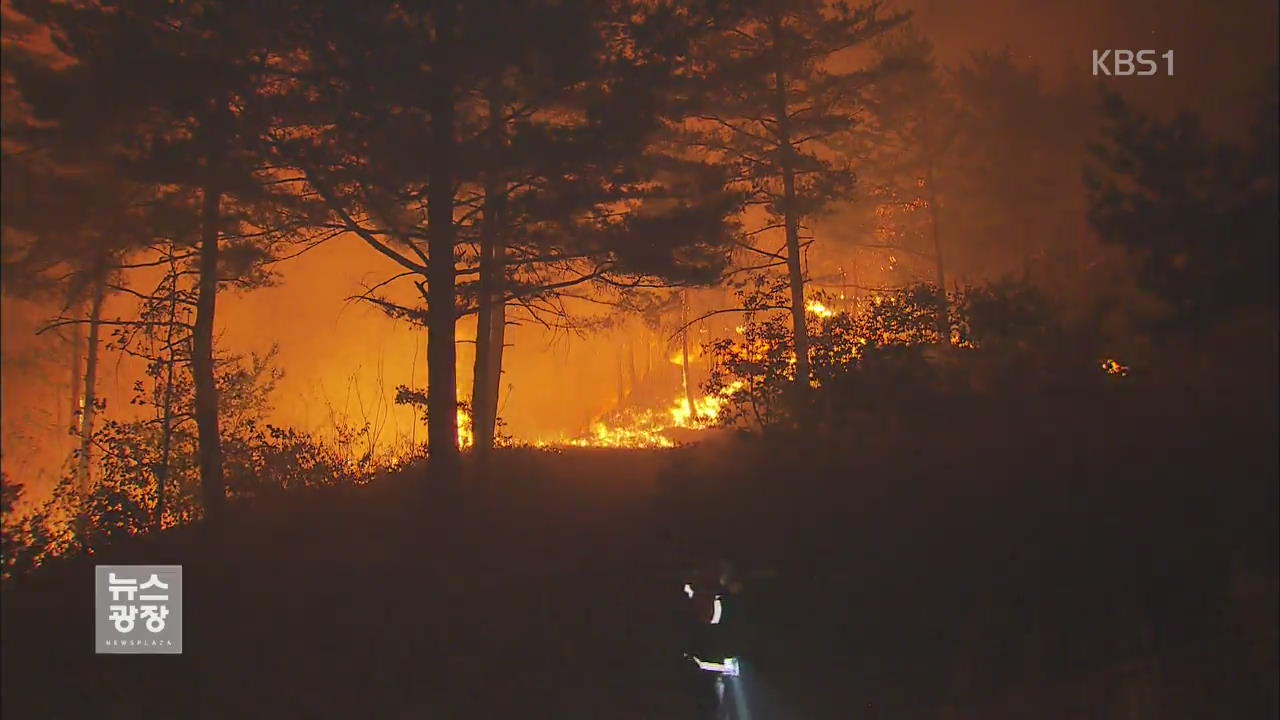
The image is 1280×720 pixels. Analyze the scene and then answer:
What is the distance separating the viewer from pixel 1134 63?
29.2 feet

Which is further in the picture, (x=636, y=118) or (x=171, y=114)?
(x=636, y=118)

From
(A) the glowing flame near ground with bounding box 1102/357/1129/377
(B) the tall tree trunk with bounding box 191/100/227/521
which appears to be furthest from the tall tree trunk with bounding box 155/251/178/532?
(A) the glowing flame near ground with bounding box 1102/357/1129/377

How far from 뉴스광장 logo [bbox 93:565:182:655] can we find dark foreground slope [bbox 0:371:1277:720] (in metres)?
→ 0.12

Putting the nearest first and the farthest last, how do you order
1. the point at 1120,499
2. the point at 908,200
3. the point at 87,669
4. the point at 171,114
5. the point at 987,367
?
the point at 87,669 < the point at 1120,499 < the point at 171,114 < the point at 987,367 < the point at 908,200

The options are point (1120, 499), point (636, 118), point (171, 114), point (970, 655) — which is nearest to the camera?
point (970, 655)

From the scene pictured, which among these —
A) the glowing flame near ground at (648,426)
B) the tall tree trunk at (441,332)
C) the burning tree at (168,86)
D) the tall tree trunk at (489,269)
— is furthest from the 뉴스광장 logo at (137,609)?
the glowing flame near ground at (648,426)

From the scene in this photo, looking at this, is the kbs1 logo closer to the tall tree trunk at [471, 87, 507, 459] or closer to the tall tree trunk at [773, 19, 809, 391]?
the tall tree trunk at [773, 19, 809, 391]

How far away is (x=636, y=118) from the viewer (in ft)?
31.2

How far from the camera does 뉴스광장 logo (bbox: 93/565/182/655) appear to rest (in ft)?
20.5

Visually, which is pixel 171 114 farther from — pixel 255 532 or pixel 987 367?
pixel 987 367

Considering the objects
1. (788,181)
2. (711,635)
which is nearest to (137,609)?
(711,635)

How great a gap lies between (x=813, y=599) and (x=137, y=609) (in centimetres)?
589

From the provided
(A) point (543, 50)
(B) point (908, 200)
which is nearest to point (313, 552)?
(A) point (543, 50)

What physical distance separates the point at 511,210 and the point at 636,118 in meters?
1.91
